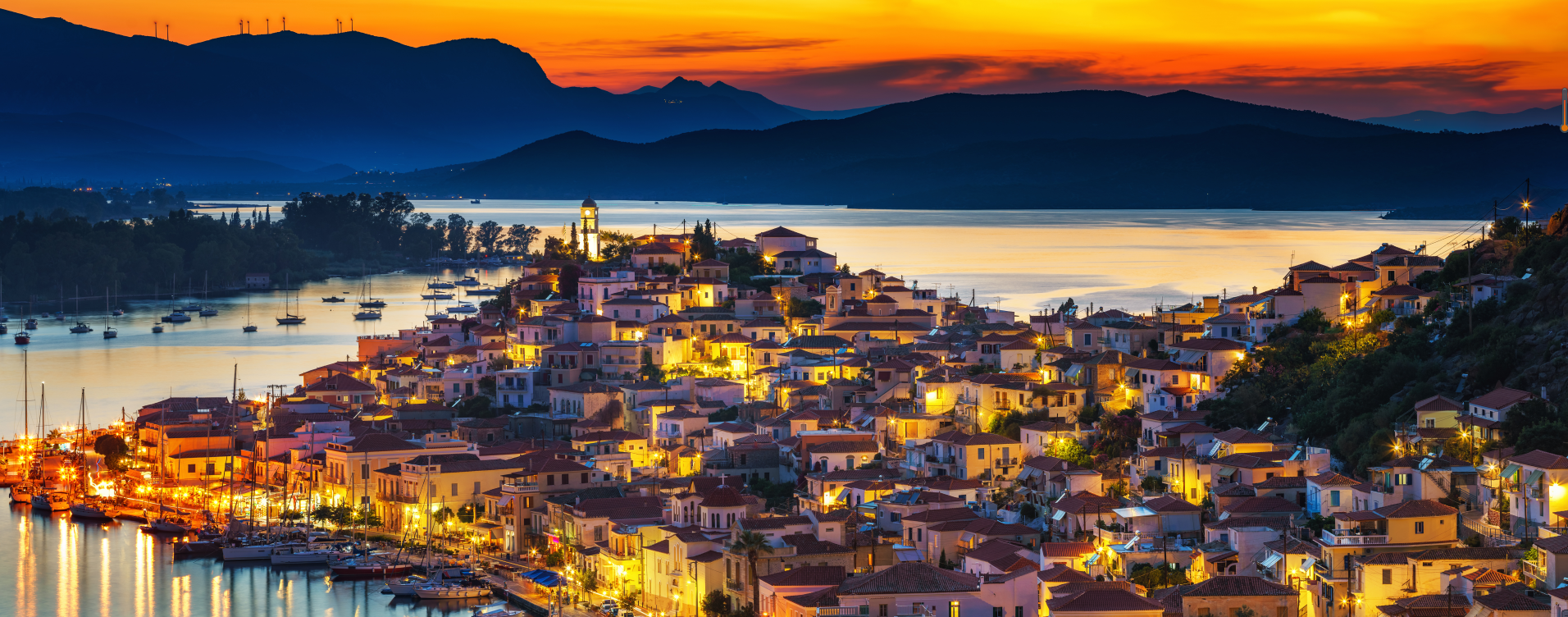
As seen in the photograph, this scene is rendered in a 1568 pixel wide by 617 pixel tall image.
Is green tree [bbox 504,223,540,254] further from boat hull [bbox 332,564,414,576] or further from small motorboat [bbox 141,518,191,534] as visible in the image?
boat hull [bbox 332,564,414,576]

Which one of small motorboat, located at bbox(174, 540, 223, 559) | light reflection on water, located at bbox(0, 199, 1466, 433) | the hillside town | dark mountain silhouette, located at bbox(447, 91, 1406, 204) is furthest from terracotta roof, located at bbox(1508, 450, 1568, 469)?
dark mountain silhouette, located at bbox(447, 91, 1406, 204)

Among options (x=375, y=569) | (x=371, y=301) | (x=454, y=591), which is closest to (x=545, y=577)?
(x=454, y=591)

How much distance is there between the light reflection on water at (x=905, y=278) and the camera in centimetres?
3688

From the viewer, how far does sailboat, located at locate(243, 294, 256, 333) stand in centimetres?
4812

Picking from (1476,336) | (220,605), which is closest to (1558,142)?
(1476,336)

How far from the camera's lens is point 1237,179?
12181cm

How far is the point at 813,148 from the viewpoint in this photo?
506ft

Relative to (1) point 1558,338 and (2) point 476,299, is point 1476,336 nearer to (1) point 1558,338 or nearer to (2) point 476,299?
(1) point 1558,338

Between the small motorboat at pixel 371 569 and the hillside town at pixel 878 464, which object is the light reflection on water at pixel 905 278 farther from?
the small motorboat at pixel 371 569

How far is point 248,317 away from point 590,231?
2058 cm

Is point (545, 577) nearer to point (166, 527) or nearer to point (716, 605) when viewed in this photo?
point (716, 605)

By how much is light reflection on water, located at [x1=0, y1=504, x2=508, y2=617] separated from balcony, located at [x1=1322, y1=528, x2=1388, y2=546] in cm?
739

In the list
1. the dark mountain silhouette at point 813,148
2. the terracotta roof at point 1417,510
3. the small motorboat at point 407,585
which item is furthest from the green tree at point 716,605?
the dark mountain silhouette at point 813,148

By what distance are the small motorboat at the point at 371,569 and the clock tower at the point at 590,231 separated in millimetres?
16822
